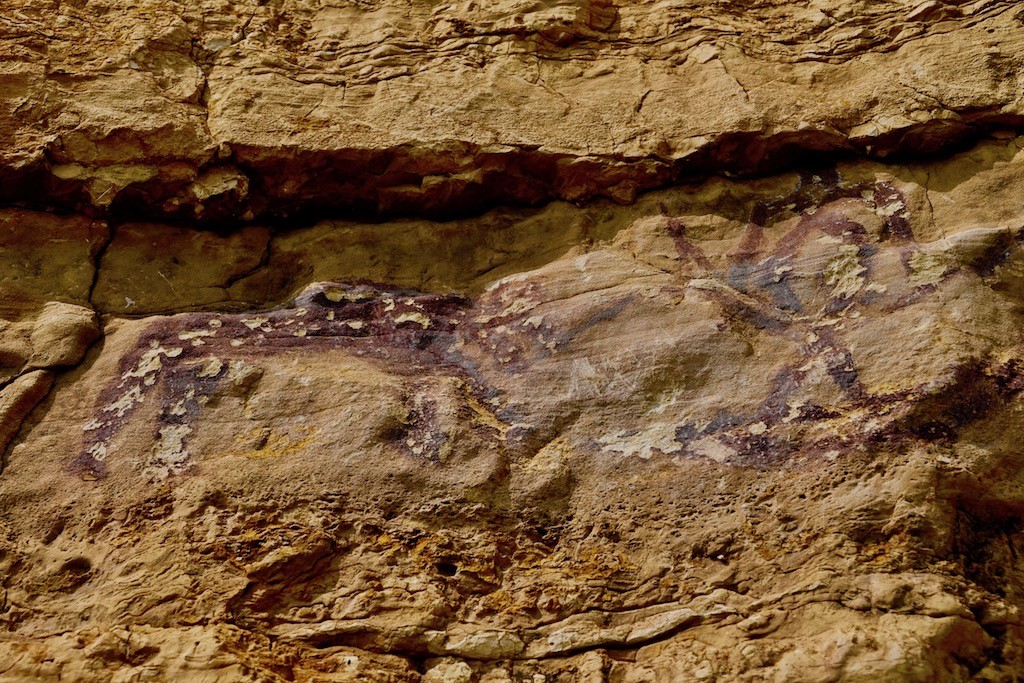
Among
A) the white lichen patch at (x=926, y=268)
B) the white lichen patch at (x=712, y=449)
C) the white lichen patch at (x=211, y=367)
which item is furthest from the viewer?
the white lichen patch at (x=211, y=367)

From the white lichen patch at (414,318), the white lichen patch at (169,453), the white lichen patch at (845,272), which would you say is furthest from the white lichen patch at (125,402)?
the white lichen patch at (845,272)

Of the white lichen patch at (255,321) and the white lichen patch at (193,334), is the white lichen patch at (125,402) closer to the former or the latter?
the white lichen patch at (193,334)

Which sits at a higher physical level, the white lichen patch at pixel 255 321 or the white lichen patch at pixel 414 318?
the white lichen patch at pixel 414 318

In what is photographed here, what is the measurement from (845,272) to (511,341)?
1200mm

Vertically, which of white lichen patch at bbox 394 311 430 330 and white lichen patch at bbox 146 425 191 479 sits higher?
white lichen patch at bbox 394 311 430 330

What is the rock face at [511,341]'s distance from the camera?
2422 mm

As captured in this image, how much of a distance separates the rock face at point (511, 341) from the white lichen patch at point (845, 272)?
0.02 metres

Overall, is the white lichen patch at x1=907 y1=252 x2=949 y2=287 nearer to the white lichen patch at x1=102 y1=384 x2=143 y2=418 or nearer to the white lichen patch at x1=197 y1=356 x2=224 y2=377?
the white lichen patch at x1=197 y1=356 x2=224 y2=377

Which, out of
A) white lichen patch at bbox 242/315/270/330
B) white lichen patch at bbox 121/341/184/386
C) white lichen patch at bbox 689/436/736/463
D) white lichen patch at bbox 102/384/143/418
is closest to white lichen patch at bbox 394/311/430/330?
white lichen patch at bbox 242/315/270/330

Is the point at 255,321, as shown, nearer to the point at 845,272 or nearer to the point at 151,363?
the point at 151,363

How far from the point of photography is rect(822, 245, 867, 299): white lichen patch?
3.01m

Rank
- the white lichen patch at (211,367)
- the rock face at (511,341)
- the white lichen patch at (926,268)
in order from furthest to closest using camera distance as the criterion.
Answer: the white lichen patch at (211,367) → the white lichen patch at (926,268) → the rock face at (511,341)

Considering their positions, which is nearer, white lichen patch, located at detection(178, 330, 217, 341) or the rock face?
the rock face

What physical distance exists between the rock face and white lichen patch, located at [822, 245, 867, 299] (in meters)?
0.02
